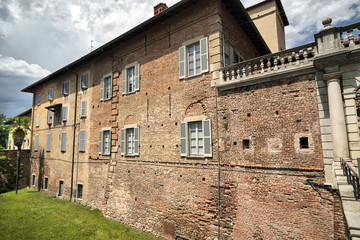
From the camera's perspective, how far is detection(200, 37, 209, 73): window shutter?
29.4ft

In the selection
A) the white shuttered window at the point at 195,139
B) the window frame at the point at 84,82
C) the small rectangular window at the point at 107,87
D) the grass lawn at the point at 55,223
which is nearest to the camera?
the white shuttered window at the point at 195,139

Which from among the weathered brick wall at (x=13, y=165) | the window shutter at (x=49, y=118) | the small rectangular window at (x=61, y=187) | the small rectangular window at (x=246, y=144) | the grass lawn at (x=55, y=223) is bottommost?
the grass lawn at (x=55, y=223)

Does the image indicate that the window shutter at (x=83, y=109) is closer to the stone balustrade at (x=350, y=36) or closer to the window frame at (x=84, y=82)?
the window frame at (x=84, y=82)

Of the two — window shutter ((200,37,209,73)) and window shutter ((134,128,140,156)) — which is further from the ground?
window shutter ((200,37,209,73))

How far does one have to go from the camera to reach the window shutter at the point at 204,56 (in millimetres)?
8969

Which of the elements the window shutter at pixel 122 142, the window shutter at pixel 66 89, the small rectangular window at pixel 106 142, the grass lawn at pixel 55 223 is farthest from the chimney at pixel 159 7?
the grass lawn at pixel 55 223

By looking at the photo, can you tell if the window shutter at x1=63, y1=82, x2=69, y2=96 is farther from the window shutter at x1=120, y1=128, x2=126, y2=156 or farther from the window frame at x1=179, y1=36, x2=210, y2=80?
the window frame at x1=179, y1=36, x2=210, y2=80

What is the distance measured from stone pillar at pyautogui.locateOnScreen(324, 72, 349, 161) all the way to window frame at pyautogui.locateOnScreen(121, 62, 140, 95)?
892 centimetres

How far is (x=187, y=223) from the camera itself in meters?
8.77

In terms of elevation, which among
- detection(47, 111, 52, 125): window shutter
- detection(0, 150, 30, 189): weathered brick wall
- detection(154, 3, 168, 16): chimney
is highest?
detection(154, 3, 168, 16): chimney

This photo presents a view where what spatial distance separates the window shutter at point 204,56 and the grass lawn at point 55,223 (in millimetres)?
8135

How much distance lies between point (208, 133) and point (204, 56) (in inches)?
134

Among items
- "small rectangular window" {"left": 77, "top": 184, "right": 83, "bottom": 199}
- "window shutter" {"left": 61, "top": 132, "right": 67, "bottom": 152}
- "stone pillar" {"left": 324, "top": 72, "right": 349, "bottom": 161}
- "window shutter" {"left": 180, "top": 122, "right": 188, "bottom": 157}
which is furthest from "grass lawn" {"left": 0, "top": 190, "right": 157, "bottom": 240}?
"stone pillar" {"left": 324, "top": 72, "right": 349, "bottom": 161}

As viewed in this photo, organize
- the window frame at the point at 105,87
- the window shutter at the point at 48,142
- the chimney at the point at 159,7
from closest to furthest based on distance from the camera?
1. the chimney at the point at 159,7
2. the window frame at the point at 105,87
3. the window shutter at the point at 48,142
